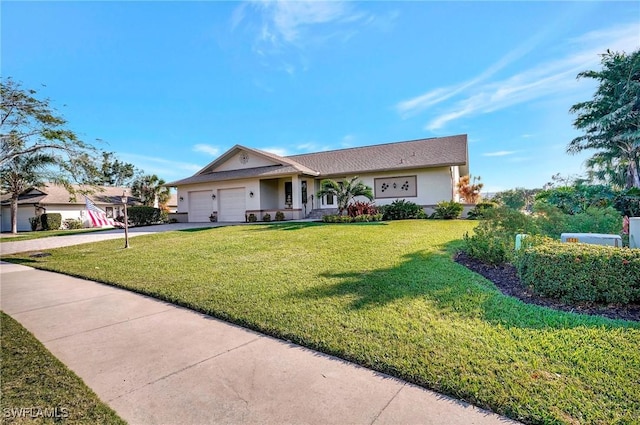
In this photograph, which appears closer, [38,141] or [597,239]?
[597,239]

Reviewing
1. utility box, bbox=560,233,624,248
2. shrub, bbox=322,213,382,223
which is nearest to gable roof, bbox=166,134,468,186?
shrub, bbox=322,213,382,223

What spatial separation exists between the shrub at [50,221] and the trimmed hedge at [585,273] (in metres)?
34.0

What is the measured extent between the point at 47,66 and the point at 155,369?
1007 cm

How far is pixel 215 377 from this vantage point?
9.12ft

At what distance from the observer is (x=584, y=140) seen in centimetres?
2341

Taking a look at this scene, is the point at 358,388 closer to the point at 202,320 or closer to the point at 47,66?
the point at 202,320

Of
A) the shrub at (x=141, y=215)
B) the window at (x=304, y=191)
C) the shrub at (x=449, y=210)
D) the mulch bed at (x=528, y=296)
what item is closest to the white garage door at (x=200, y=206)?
the shrub at (x=141, y=215)

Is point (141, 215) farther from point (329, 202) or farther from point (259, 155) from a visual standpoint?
point (329, 202)

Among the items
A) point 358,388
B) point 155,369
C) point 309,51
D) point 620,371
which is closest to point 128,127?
point 309,51

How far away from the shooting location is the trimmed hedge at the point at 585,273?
396 cm

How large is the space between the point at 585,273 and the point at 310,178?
17.9 m

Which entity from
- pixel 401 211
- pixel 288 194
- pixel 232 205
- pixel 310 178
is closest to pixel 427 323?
pixel 401 211

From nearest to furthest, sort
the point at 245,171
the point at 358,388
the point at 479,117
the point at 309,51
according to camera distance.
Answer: the point at 358,388 → the point at 309,51 → the point at 479,117 → the point at 245,171

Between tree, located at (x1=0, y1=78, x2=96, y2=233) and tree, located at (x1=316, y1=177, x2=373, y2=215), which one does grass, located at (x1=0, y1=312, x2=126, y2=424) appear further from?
tree, located at (x1=316, y1=177, x2=373, y2=215)
